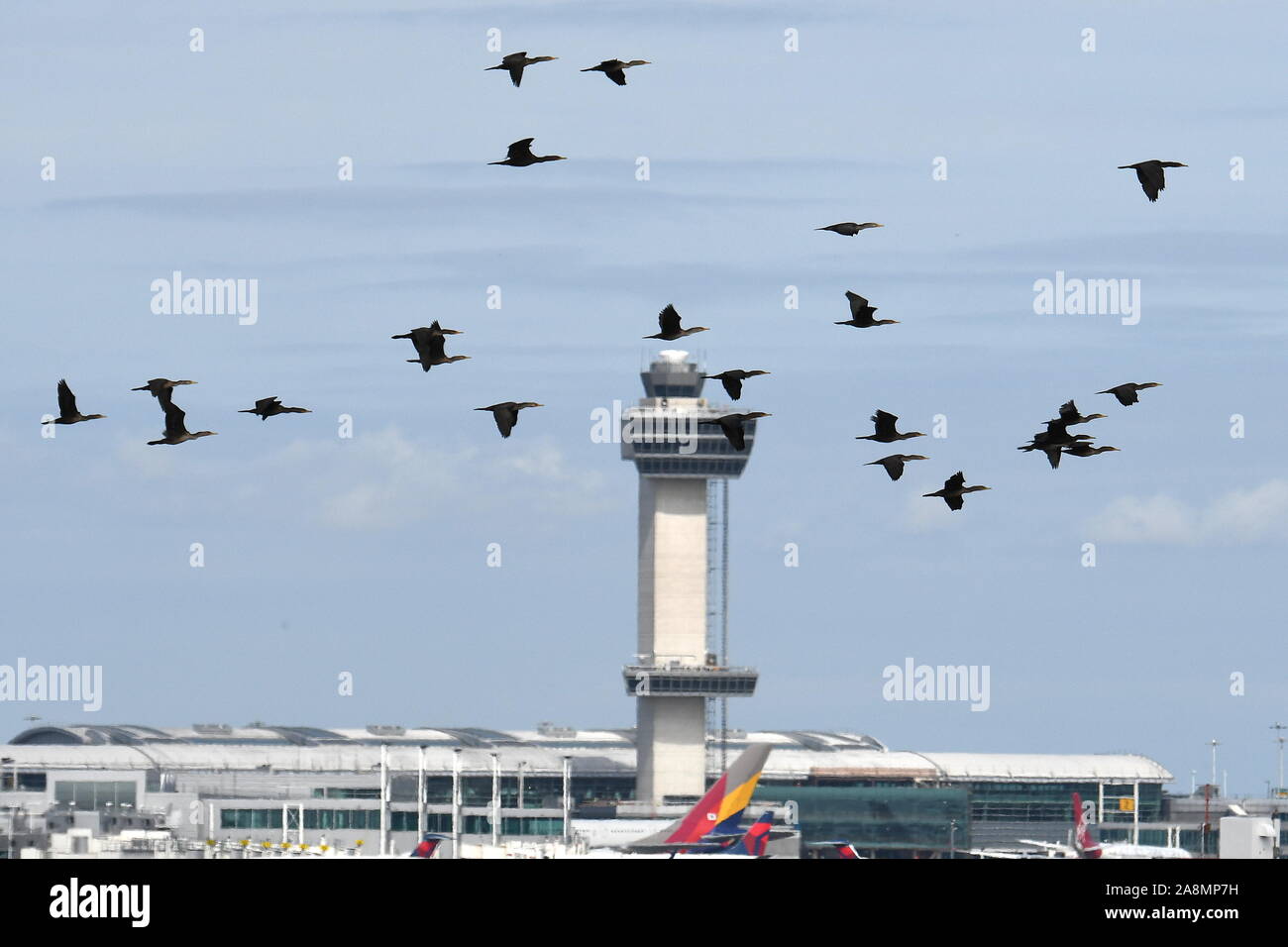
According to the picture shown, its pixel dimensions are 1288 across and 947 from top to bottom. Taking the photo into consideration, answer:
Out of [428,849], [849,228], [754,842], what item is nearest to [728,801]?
[754,842]

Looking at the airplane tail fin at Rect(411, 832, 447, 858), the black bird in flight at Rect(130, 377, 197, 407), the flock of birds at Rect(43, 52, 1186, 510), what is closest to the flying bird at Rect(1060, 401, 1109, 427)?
the flock of birds at Rect(43, 52, 1186, 510)

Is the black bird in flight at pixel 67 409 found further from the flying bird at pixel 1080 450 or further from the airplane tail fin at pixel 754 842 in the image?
the airplane tail fin at pixel 754 842

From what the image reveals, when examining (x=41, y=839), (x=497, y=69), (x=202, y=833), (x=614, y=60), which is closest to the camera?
(x=497, y=69)

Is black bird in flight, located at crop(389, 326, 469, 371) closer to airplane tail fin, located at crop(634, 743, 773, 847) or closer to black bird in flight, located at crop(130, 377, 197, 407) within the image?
black bird in flight, located at crop(130, 377, 197, 407)

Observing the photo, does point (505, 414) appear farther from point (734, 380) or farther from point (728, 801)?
point (728, 801)

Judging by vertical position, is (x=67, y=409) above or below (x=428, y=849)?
above

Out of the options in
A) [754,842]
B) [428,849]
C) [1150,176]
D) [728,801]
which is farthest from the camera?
[728,801]
